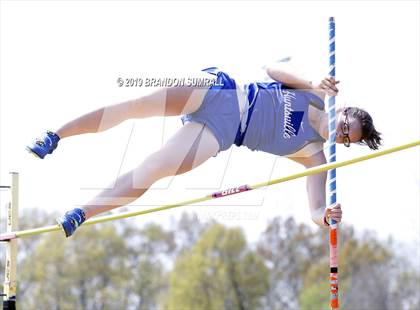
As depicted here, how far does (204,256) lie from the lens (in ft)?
93.7

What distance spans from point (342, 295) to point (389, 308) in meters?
1.51

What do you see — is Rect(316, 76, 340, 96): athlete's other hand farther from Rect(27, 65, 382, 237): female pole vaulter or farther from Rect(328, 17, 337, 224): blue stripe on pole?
Rect(328, 17, 337, 224): blue stripe on pole

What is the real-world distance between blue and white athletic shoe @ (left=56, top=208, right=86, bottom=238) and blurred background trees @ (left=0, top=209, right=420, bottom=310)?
22.2 m

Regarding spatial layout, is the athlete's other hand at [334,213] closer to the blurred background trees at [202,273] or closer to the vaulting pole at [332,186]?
the vaulting pole at [332,186]

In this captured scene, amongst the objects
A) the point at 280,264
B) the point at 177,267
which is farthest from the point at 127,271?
the point at 280,264

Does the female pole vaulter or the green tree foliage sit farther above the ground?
the female pole vaulter

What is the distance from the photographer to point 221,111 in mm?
4836

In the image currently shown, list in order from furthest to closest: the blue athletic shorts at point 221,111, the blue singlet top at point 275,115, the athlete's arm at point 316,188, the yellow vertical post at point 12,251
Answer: the yellow vertical post at point 12,251
the athlete's arm at point 316,188
the blue singlet top at point 275,115
the blue athletic shorts at point 221,111

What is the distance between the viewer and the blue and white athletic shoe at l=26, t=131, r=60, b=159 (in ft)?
15.2

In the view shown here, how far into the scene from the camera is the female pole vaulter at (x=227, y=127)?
4.66m

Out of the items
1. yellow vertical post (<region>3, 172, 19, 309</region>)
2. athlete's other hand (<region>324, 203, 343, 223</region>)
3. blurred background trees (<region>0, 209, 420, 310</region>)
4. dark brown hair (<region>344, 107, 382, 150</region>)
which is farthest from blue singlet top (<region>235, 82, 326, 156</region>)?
blurred background trees (<region>0, 209, 420, 310</region>)

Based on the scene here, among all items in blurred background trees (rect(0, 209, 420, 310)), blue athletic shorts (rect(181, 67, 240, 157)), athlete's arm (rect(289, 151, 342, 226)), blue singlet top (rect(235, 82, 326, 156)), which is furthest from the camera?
blurred background trees (rect(0, 209, 420, 310))

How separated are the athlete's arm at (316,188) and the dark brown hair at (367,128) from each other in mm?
294

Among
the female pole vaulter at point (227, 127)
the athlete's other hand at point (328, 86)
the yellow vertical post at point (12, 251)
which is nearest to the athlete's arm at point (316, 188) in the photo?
the female pole vaulter at point (227, 127)
